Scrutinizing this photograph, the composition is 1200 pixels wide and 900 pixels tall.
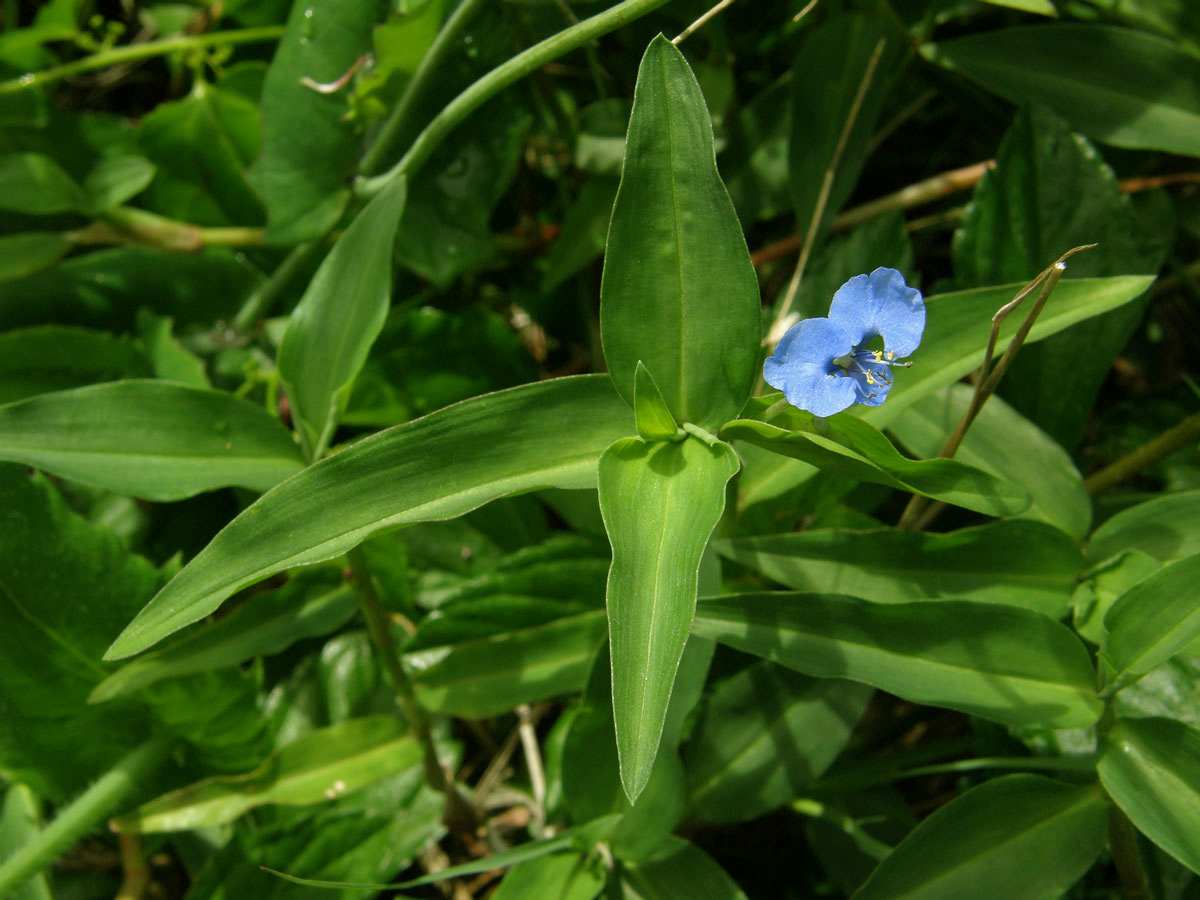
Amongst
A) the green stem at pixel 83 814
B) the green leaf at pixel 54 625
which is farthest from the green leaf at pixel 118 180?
the green stem at pixel 83 814

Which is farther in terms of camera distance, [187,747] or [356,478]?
[187,747]

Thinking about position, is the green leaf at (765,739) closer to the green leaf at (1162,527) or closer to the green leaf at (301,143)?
the green leaf at (1162,527)

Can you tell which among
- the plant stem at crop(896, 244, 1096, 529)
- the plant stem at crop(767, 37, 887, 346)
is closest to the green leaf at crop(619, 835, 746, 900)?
the plant stem at crop(896, 244, 1096, 529)

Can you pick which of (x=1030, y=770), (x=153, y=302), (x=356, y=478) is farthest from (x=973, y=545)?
(x=153, y=302)

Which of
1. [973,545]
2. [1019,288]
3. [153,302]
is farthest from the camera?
[153,302]

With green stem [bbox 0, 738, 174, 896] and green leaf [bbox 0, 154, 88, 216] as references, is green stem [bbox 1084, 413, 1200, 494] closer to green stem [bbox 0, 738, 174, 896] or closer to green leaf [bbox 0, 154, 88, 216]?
green stem [bbox 0, 738, 174, 896]

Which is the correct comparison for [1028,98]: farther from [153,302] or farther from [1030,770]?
[153,302]

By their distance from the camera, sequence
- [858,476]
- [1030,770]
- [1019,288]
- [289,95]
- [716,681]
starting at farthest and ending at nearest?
[289,95] < [716,681] < [1030,770] < [1019,288] < [858,476]
